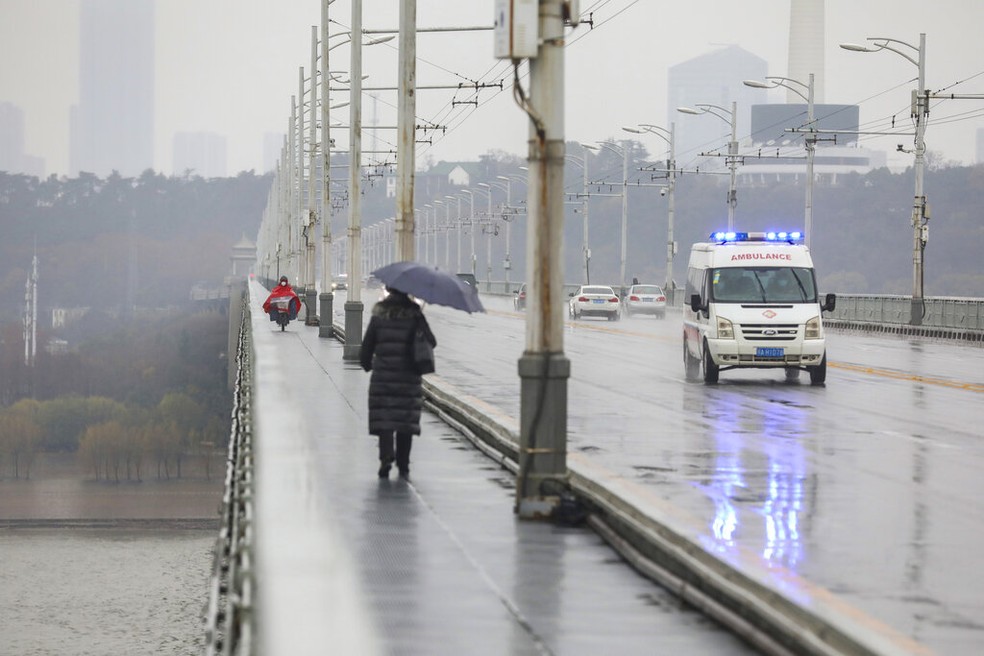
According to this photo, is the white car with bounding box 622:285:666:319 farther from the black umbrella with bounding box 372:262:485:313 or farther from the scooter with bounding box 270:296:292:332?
the black umbrella with bounding box 372:262:485:313

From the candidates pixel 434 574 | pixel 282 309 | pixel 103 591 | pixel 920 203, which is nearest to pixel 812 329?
pixel 434 574

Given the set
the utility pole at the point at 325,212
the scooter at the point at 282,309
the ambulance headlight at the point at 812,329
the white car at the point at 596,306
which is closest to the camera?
the ambulance headlight at the point at 812,329

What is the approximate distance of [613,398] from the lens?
85.5 feet

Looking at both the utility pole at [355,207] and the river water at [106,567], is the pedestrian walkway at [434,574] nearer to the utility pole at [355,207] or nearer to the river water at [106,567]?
the utility pole at [355,207]

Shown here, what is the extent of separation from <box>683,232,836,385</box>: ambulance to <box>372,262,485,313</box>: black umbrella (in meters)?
14.3

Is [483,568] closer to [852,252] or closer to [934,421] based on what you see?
[934,421]

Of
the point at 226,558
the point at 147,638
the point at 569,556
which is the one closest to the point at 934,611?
the point at 569,556

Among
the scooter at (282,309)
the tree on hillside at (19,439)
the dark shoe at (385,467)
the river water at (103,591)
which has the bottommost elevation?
the tree on hillside at (19,439)

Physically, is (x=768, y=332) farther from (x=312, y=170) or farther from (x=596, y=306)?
(x=596, y=306)

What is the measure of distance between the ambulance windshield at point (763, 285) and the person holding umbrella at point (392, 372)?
15.5 meters

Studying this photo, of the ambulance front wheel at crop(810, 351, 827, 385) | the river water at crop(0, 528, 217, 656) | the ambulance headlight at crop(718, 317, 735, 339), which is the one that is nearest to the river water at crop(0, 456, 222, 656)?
the river water at crop(0, 528, 217, 656)

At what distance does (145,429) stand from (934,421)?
428 feet

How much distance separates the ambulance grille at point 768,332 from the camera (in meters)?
28.6

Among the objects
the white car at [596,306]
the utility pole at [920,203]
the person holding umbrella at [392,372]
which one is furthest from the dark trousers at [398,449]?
the white car at [596,306]
